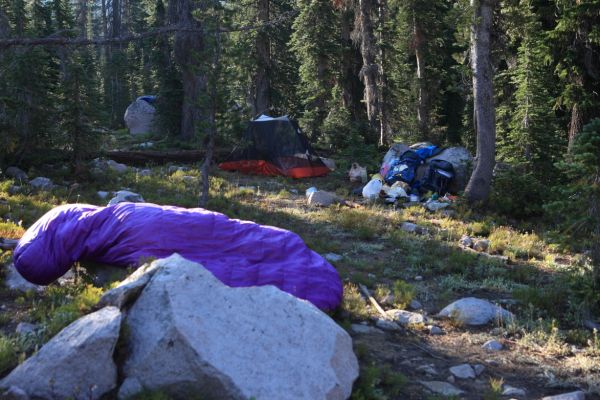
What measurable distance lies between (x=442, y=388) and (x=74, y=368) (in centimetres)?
284

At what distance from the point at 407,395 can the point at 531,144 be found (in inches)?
420

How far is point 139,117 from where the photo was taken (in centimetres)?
3300

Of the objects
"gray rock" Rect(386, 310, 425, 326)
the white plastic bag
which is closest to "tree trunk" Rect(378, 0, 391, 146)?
the white plastic bag

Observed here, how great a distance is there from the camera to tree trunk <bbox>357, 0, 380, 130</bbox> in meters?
19.6

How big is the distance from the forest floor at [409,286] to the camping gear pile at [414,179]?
86 centimetres

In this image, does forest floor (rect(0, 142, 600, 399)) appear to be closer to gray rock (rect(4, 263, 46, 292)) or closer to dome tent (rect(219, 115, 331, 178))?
gray rock (rect(4, 263, 46, 292))

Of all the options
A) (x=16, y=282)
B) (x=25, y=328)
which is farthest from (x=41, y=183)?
(x=25, y=328)

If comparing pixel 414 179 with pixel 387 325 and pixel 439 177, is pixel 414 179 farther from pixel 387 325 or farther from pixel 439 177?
pixel 387 325

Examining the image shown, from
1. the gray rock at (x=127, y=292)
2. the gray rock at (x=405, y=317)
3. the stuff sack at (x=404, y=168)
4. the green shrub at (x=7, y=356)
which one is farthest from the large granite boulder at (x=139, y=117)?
the green shrub at (x=7, y=356)

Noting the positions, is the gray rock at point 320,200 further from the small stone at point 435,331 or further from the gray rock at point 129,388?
the gray rock at point 129,388

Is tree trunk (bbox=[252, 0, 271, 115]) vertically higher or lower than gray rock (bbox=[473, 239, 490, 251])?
higher

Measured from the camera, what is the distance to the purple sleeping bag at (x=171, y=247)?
19.3ft

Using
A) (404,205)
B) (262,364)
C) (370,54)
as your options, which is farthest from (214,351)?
(370,54)

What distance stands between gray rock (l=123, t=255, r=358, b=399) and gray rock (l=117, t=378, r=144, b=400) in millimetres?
33
